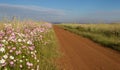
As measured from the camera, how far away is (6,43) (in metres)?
5.83

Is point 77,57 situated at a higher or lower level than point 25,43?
lower

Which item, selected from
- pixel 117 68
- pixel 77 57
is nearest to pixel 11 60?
pixel 117 68

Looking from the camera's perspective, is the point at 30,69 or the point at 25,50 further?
the point at 25,50

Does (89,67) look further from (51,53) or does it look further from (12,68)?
(12,68)

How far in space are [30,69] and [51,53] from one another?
4118mm

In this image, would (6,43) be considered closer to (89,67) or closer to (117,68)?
(89,67)

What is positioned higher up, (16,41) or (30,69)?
(16,41)

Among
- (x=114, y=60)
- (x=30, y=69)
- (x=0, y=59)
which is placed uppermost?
(x=0, y=59)

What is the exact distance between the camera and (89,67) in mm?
8375

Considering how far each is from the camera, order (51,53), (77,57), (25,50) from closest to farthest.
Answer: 1. (25,50)
2. (51,53)
3. (77,57)

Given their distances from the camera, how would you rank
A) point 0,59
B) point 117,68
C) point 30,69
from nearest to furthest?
point 0,59
point 30,69
point 117,68

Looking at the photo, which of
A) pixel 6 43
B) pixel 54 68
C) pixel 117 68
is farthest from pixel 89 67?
pixel 6 43

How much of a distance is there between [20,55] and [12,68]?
513 millimetres

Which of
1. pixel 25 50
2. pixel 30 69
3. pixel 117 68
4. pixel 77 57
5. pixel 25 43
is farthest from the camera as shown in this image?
pixel 77 57
